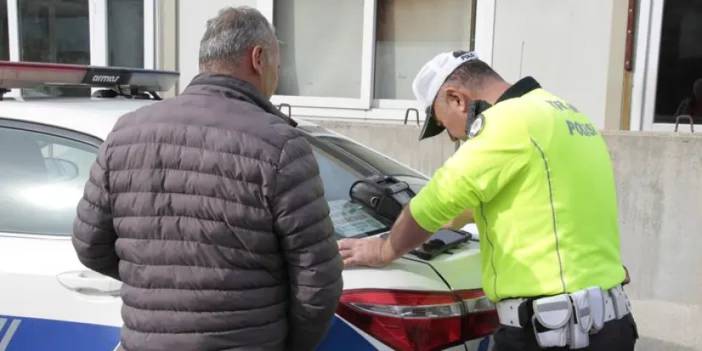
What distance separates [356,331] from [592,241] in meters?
0.69

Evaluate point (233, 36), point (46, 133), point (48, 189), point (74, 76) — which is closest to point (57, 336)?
point (48, 189)

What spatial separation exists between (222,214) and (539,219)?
82 centimetres

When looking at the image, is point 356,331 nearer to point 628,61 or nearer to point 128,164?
point 128,164

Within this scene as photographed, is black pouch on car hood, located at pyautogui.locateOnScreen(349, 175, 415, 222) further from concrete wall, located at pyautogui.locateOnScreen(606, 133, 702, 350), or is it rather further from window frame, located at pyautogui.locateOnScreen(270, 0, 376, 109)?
window frame, located at pyautogui.locateOnScreen(270, 0, 376, 109)

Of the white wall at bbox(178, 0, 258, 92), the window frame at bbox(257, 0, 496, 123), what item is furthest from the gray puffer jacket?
the white wall at bbox(178, 0, 258, 92)

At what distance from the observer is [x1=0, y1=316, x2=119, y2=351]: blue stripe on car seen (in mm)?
2090

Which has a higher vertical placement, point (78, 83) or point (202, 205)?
point (78, 83)

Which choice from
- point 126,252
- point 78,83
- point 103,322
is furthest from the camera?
point 78,83

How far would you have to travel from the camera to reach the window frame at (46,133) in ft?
7.51

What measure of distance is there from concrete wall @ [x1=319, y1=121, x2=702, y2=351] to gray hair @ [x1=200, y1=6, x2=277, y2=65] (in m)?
3.61

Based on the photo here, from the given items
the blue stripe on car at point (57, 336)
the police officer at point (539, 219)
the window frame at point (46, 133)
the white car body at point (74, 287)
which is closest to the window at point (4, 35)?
the window frame at point (46, 133)

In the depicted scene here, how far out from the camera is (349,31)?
6508 mm

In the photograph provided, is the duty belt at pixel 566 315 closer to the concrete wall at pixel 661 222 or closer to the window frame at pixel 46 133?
the window frame at pixel 46 133

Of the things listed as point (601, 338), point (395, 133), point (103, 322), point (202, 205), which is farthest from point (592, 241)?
point (395, 133)
